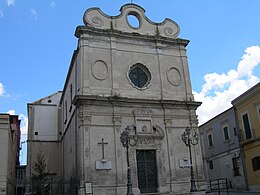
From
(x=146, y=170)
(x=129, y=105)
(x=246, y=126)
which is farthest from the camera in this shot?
(x=246, y=126)

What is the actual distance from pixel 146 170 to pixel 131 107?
409cm

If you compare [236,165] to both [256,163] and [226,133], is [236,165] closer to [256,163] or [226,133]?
[226,133]

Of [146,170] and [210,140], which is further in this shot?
[210,140]

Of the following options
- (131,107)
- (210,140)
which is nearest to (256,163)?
(210,140)

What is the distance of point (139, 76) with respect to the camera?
22.4 m

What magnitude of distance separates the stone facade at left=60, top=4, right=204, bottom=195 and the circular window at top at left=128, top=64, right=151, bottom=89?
0.07m

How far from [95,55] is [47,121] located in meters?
12.8

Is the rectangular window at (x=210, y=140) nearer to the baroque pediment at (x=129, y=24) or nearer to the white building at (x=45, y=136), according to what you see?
the baroque pediment at (x=129, y=24)

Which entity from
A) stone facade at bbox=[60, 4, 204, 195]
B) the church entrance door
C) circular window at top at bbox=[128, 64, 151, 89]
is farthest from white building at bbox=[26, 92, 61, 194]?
circular window at top at bbox=[128, 64, 151, 89]

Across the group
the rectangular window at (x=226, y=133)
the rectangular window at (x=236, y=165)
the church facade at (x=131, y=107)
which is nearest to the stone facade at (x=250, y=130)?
the rectangular window at (x=236, y=165)

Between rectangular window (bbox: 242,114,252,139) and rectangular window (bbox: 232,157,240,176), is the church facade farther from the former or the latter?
rectangular window (bbox: 232,157,240,176)

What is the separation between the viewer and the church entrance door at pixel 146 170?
64.4 feet

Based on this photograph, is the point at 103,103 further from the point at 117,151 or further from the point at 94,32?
the point at 94,32

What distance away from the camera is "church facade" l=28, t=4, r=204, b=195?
1905cm
